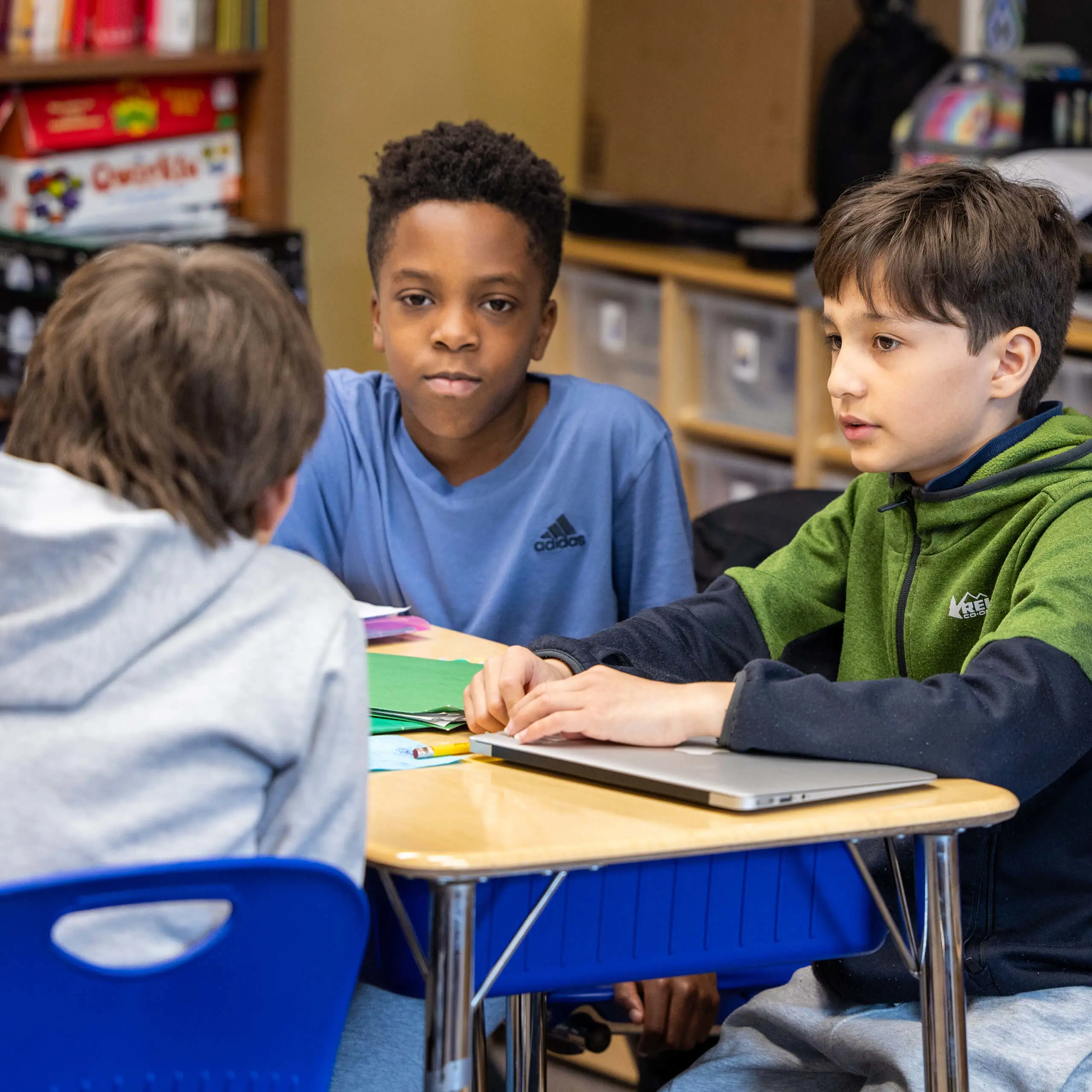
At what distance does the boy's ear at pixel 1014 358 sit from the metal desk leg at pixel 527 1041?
65cm

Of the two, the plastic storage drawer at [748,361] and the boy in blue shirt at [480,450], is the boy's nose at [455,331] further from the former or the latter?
the plastic storage drawer at [748,361]

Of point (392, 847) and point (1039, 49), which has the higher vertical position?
point (1039, 49)

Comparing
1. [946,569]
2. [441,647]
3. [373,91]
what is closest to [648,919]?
[946,569]

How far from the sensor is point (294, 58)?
3.38 metres

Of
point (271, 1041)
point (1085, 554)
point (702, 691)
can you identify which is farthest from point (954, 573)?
point (271, 1041)

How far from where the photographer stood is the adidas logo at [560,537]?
1.73 metres

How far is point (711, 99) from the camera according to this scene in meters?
3.17

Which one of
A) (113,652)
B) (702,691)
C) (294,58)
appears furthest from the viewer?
(294,58)

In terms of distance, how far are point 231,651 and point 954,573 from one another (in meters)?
0.66

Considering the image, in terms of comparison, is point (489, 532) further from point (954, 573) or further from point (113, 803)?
point (113, 803)

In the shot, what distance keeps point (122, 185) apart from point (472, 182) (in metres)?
1.42

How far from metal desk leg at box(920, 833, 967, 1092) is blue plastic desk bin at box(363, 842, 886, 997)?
2.3 inches

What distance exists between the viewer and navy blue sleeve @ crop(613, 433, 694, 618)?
1.75 metres

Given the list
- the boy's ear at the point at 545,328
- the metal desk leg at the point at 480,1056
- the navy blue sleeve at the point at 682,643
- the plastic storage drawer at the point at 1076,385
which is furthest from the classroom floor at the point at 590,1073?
the plastic storage drawer at the point at 1076,385
